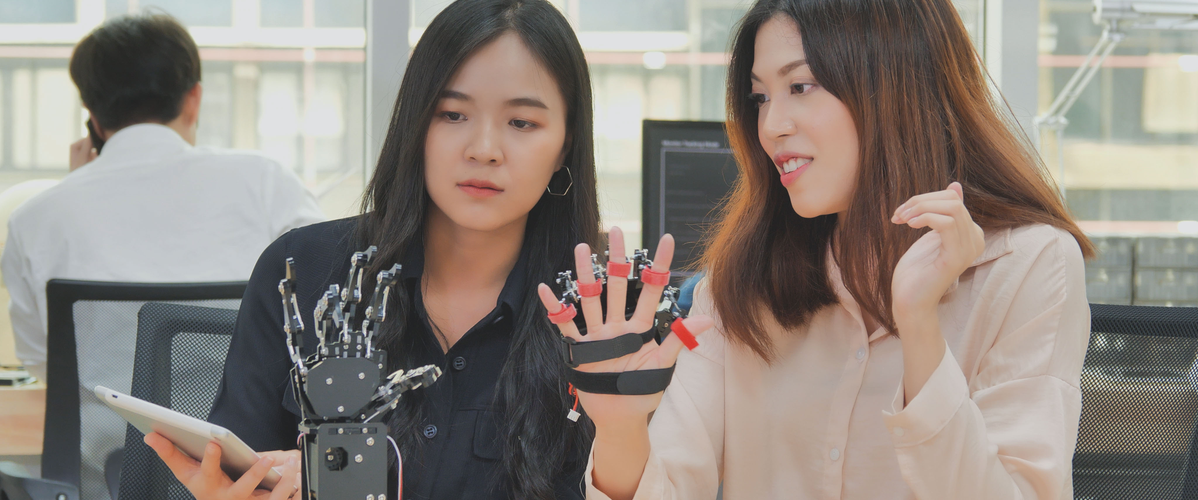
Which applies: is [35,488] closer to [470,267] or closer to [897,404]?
[470,267]

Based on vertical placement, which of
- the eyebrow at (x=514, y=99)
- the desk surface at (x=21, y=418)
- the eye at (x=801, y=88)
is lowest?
the desk surface at (x=21, y=418)

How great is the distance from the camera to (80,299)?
64.0 inches

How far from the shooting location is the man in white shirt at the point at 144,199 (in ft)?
6.66

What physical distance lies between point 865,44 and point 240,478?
0.88 meters

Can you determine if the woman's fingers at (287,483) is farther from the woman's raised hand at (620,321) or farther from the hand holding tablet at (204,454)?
the woman's raised hand at (620,321)

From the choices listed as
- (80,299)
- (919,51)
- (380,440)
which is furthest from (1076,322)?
(80,299)

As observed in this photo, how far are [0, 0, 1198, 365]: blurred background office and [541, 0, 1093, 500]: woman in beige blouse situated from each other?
1.41 metres

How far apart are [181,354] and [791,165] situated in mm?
1011

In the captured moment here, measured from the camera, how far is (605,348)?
0.87 m

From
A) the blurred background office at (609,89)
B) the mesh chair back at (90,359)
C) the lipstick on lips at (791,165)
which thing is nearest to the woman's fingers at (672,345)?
the lipstick on lips at (791,165)

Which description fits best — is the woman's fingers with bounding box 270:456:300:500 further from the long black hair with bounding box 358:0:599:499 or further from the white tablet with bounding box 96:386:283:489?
the long black hair with bounding box 358:0:599:499

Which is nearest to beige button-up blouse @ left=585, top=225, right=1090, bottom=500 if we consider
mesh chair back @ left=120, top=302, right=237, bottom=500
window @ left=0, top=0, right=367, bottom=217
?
mesh chair back @ left=120, top=302, right=237, bottom=500

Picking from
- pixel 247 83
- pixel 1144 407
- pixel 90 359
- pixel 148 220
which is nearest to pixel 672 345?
pixel 1144 407

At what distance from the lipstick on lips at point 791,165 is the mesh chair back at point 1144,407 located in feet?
1.65
